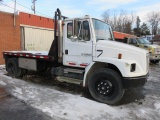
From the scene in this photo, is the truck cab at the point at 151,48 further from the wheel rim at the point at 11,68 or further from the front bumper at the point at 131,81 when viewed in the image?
the wheel rim at the point at 11,68

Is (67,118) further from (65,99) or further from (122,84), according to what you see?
(122,84)

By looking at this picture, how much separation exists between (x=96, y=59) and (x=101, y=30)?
1.17m

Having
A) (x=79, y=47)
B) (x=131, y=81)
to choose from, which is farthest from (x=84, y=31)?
(x=131, y=81)

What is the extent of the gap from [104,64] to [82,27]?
1.41 metres

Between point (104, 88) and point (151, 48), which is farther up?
point (151, 48)

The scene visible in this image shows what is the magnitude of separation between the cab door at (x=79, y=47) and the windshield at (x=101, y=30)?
27cm

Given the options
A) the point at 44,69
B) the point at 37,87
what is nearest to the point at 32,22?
the point at 44,69

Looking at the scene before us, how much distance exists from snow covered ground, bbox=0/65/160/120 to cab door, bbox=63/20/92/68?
1143 millimetres

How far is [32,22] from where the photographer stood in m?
15.1

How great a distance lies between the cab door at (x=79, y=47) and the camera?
632 cm

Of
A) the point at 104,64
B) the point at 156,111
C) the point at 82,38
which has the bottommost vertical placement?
the point at 156,111

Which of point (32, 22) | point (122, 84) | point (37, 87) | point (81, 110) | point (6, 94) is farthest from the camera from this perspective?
point (32, 22)

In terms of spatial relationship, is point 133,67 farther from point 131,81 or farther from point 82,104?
point 82,104

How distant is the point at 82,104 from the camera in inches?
224
